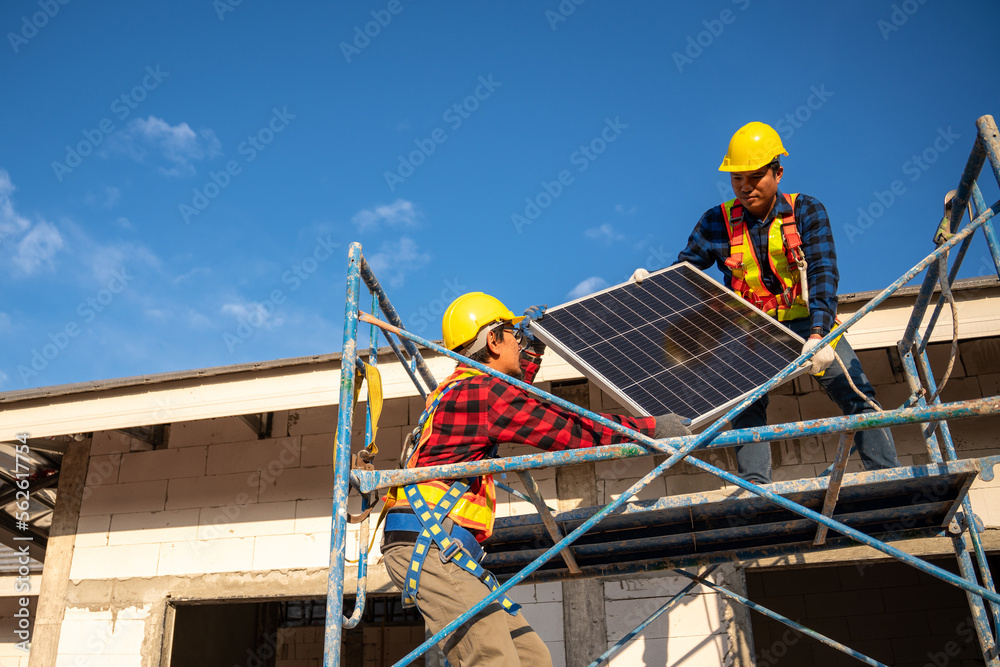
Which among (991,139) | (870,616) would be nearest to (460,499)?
(991,139)

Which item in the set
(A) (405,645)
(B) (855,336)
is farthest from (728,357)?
(A) (405,645)

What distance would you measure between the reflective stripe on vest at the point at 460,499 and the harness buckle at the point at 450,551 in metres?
0.15

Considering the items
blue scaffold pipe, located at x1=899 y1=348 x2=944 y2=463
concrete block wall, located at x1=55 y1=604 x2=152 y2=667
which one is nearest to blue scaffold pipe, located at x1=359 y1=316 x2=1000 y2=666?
blue scaffold pipe, located at x1=899 y1=348 x2=944 y2=463

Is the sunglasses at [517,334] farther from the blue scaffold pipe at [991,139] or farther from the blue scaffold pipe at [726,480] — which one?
the blue scaffold pipe at [991,139]

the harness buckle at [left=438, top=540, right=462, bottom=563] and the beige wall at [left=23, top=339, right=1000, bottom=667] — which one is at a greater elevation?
the beige wall at [left=23, top=339, right=1000, bottom=667]

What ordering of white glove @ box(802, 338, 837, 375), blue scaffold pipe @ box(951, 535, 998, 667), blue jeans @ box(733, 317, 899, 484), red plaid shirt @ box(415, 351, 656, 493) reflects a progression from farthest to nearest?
blue jeans @ box(733, 317, 899, 484) < blue scaffold pipe @ box(951, 535, 998, 667) < white glove @ box(802, 338, 837, 375) < red plaid shirt @ box(415, 351, 656, 493)

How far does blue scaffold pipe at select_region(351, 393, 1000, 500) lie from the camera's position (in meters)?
3.09

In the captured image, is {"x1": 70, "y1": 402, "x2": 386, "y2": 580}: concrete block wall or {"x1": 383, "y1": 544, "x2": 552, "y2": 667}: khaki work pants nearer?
{"x1": 383, "y1": 544, "x2": 552, "y2": 667}: khaki work pants

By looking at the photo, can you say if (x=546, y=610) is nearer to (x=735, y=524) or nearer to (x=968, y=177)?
(x=735, y=524)

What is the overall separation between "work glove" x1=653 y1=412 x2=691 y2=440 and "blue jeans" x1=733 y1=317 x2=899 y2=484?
3.15 feet

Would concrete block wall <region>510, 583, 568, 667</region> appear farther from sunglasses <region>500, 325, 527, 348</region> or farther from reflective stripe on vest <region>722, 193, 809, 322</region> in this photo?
reflective stripe on vest <region>722, 193, 809, 322</region>

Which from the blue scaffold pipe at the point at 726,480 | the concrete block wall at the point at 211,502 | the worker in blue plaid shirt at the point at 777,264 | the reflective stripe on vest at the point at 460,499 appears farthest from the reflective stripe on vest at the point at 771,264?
the concrete block wall at the point at 211,502

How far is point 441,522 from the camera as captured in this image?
11.4 ft

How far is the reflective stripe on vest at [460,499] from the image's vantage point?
3.57 m
